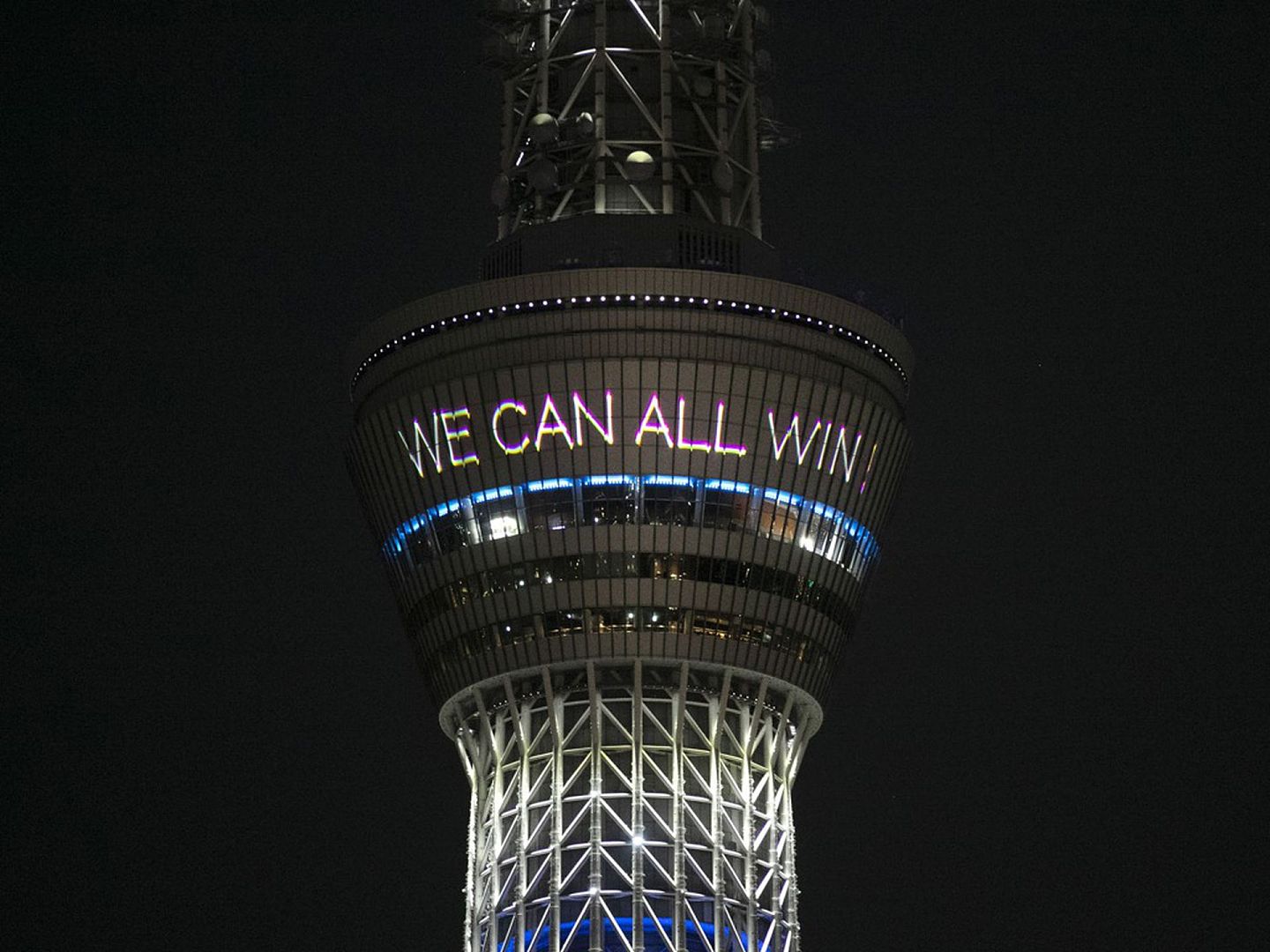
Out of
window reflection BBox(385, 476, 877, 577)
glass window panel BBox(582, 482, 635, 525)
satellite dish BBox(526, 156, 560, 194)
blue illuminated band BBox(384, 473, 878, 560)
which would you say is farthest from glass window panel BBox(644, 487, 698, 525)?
satellite dish BBox(526, 156, 560, 194)

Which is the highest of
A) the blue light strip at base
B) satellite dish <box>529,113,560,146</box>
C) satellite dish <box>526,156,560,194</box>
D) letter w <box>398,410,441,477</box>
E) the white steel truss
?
satellite dish <box>529,113,560,146</box>

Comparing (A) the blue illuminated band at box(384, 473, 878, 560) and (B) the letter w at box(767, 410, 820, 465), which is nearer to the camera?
(A) the blue illuminated band at box(384, 473, 878, 560)

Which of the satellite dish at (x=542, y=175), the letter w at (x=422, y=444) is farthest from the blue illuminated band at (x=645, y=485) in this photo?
the satellite dish at (x=542, y=175)

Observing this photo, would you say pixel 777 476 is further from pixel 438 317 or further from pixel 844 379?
pixel 438 317

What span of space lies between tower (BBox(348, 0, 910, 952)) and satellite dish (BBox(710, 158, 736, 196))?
5365 millimetres

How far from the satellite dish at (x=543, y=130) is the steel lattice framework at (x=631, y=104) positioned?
0.23m

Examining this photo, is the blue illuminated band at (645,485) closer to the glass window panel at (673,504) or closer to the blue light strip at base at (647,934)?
the glass window panel at (673,504)

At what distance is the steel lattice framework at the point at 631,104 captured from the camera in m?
155

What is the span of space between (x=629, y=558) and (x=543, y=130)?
2176 centimetres

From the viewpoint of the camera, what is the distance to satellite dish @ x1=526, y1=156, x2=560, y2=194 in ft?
501

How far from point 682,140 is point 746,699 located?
27813mm

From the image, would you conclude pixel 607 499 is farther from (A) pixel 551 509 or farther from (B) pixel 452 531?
(B) pixel 452 531

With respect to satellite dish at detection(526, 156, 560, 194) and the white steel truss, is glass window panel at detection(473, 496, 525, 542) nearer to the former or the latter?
the white steel truss

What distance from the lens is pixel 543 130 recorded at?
6019 inches
